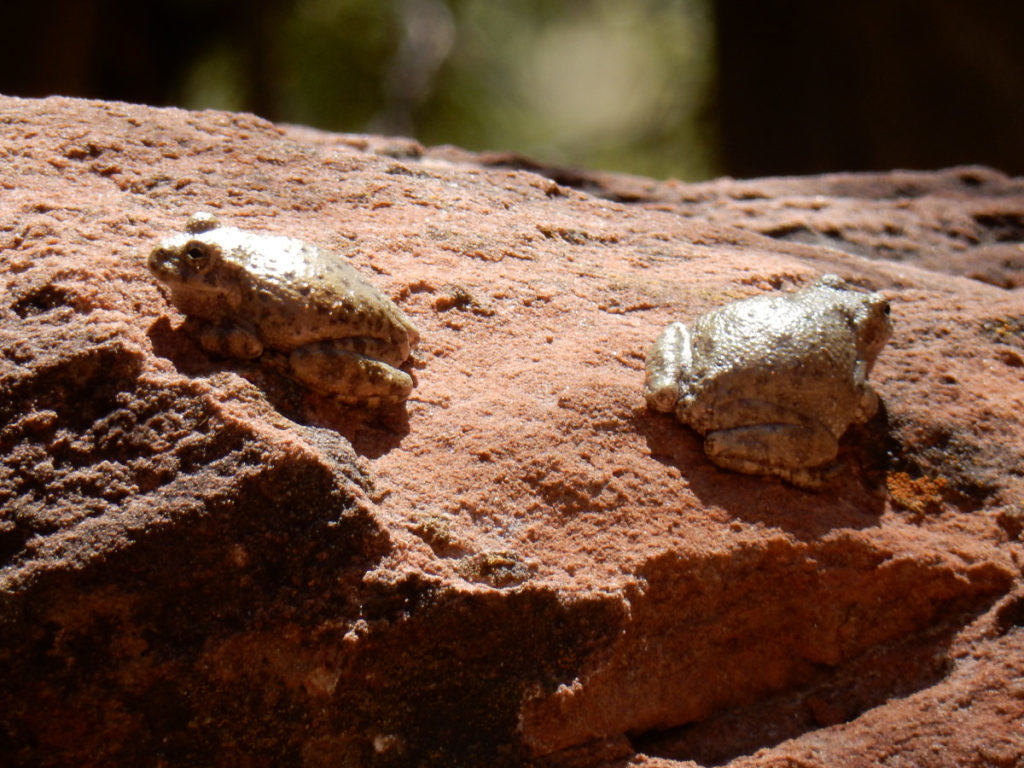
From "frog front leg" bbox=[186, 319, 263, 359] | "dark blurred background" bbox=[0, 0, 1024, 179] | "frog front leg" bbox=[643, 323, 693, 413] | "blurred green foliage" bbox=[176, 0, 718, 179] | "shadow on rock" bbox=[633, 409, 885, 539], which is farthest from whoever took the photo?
"blurred green foliage" bbox=[176, 0, 718, 179]

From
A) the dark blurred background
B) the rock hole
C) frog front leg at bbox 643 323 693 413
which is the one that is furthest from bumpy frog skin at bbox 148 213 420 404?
the dark blurred background

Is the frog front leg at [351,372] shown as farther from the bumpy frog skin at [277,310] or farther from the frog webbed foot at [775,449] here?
the frog webbed foot at [775,449]

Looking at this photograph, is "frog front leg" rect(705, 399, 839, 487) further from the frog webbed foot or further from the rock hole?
the rock hole

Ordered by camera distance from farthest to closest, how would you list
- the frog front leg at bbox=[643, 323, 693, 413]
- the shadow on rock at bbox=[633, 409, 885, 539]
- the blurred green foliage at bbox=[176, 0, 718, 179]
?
1. the blurred green foliage at bbox=[176, 0, 718, 179]
2. the frog front leg at bbox=[643, 323, 693, 413]
3. the shadow on rock at bbox=[633, 409, 885, 539]

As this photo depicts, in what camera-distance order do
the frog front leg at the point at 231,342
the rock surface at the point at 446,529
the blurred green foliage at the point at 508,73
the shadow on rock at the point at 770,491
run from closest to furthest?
the rock surface at the point at 446,529
the frog front leg at the point at 231,342
the shadow on rock at the point at 770,491
the blurred green foliage at the point at 508,73

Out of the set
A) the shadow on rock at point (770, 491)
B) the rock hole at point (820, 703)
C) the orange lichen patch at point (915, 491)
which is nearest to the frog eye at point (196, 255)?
the shadow on rock at point (770, 491)

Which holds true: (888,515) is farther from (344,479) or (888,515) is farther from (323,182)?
(323,182)

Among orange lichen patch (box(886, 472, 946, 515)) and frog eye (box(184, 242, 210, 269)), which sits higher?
frog eye (box(184, 242, 210, 269))
